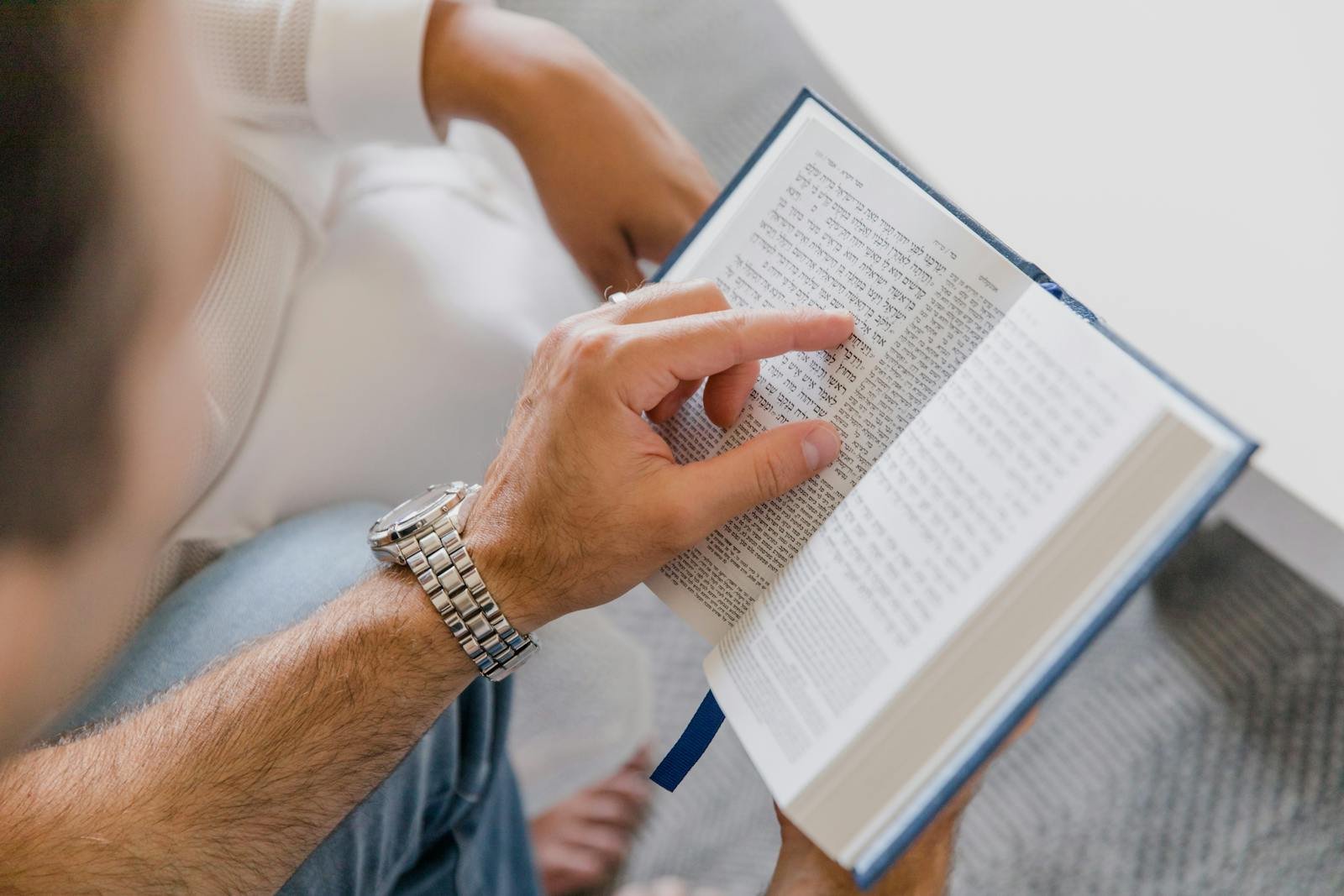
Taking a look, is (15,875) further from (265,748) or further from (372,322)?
(372,322)

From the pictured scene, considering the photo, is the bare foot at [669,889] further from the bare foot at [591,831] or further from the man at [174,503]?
the man at [174,503]

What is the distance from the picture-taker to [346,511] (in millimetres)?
704

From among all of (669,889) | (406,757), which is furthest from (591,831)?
(406,757)

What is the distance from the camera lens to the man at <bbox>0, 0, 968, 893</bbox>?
1.56ft

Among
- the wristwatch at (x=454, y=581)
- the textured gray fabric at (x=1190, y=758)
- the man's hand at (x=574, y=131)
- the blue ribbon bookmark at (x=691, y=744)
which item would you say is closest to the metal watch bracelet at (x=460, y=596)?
the wristwatch at (x=454, y=581)

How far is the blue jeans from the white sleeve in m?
0.30

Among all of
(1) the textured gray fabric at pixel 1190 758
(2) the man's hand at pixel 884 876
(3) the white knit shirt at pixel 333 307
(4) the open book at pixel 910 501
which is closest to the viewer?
(4) the open book at pixel 910 501

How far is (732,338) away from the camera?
0.50m

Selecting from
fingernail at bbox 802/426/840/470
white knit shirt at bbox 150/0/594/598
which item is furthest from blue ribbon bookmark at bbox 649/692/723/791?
white knit shirt at bbox 150/0/594/598

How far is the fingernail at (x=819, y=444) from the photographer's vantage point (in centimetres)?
50

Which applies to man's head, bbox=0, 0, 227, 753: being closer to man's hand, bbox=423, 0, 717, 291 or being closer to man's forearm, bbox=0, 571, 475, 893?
man's forearm, bbox=0, 571, 475, 893

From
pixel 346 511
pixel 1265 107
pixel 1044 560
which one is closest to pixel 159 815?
pixel 346 511

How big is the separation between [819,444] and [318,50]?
19.1 inches

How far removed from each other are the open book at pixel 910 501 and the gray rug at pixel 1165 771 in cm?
46
